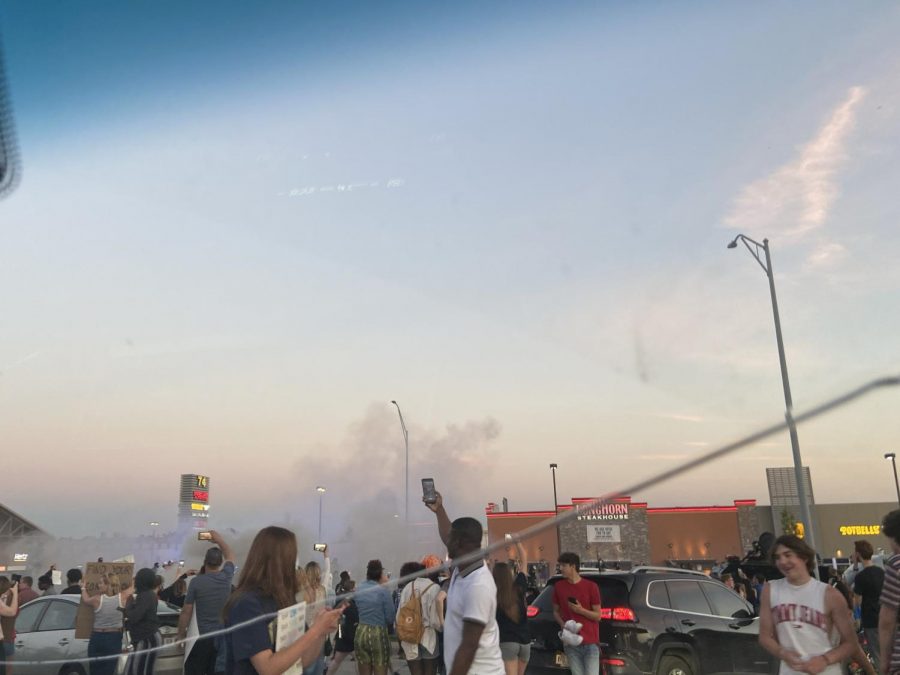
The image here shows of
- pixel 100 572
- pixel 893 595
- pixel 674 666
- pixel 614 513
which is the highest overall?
pixel 614 513

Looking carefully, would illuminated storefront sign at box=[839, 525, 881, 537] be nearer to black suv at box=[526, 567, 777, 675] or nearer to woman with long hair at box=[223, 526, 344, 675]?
black suv at box=[526, 567, 777, 675]

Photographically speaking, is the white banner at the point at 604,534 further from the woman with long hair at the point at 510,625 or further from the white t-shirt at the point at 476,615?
the white t-shirt at the point at 476,615

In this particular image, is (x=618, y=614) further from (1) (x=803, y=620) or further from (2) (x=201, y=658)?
(2) (x=201, y=658)

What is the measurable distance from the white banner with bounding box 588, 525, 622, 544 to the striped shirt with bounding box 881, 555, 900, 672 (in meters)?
61.7

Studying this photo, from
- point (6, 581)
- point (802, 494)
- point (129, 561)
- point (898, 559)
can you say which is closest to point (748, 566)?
point (802, 494)

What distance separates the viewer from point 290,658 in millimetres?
3096

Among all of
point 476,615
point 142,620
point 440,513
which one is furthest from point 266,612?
point 142,620

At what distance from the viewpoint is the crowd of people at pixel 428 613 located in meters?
3.32

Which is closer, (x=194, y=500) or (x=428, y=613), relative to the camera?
(x=428, y=613)

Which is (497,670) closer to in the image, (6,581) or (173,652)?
(173,652)

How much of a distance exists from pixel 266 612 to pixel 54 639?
7927 mm

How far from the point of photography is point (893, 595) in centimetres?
439

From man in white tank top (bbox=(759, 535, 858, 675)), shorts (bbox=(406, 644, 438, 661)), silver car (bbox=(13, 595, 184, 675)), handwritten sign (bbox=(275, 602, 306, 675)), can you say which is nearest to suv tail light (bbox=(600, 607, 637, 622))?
shorts (bbox=(406, 644, 438, 661))

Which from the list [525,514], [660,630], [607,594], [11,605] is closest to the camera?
[11,605]
